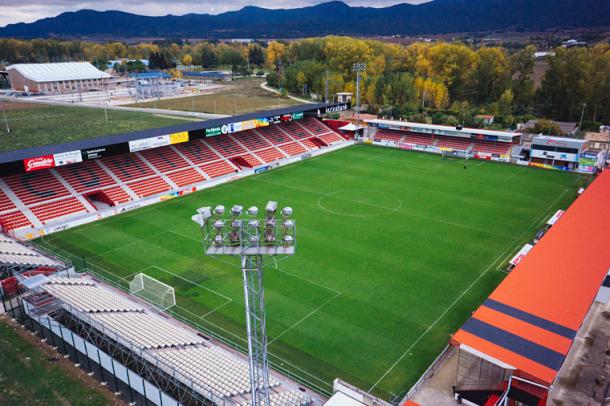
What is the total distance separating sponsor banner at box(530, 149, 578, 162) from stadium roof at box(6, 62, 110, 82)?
314 ft

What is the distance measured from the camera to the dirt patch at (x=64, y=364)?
61.5ft

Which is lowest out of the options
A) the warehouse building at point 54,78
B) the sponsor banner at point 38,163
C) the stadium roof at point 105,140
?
the sponsor banner at point 38,163

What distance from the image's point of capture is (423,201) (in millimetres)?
43719

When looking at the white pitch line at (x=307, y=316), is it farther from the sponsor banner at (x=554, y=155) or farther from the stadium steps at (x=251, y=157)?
the sponsor banner at (x=554, y=155)

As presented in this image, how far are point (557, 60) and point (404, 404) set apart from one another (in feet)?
268

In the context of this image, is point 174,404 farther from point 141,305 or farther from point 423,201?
point 423,201

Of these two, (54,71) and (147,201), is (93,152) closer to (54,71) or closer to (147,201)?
(147,201)

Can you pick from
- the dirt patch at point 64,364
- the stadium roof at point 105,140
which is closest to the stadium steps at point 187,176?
the stadium roof at point 105,140

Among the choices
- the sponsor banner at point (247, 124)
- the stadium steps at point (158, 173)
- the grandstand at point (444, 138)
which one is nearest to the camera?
the stadium steps at point (158, 173)

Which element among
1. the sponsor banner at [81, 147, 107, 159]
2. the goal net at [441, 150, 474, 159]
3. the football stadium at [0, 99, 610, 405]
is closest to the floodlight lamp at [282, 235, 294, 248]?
the football stadium at [0, 99, 610, 405]

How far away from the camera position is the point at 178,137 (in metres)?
47.8

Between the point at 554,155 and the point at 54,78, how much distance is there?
99453 mm

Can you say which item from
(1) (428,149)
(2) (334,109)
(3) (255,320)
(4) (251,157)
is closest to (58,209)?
(4) (251,157)

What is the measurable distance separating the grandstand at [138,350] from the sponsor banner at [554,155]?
4877 centimetres
